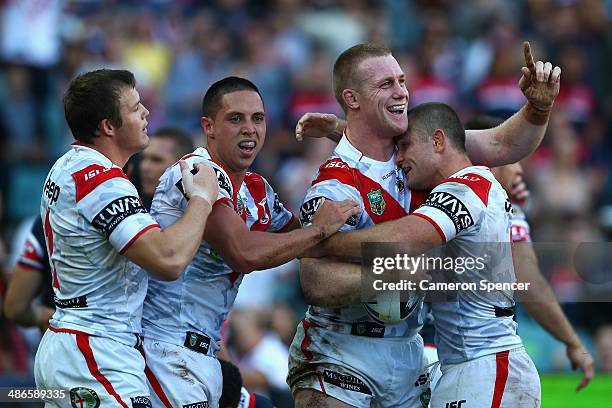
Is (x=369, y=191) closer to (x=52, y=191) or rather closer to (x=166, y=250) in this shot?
(x=166, y=250)

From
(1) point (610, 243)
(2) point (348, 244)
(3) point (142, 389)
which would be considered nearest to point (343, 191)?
(2) point (348, 244)

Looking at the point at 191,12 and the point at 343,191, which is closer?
the point at 343,191

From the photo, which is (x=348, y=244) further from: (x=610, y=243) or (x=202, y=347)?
(x=610, y=243)

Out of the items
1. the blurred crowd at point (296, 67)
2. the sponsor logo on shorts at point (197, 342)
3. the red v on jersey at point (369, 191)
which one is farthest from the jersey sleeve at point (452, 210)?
the blurred crowd at point (296, 67)

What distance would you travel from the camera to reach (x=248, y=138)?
7.13 meters

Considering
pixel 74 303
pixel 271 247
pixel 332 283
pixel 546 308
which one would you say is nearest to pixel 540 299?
pixel 546 308

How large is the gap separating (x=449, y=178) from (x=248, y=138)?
1.33m

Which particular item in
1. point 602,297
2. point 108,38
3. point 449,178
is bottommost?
point 602,297

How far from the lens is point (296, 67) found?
629 inches

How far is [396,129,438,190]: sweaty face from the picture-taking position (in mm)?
7082

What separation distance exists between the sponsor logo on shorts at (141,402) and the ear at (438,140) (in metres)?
2.43

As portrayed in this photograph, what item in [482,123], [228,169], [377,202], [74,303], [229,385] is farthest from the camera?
[482,123]

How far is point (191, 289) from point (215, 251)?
11.2 inches

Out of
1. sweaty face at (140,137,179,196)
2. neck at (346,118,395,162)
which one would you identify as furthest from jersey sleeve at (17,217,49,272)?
neck at (346,118,395,162)
